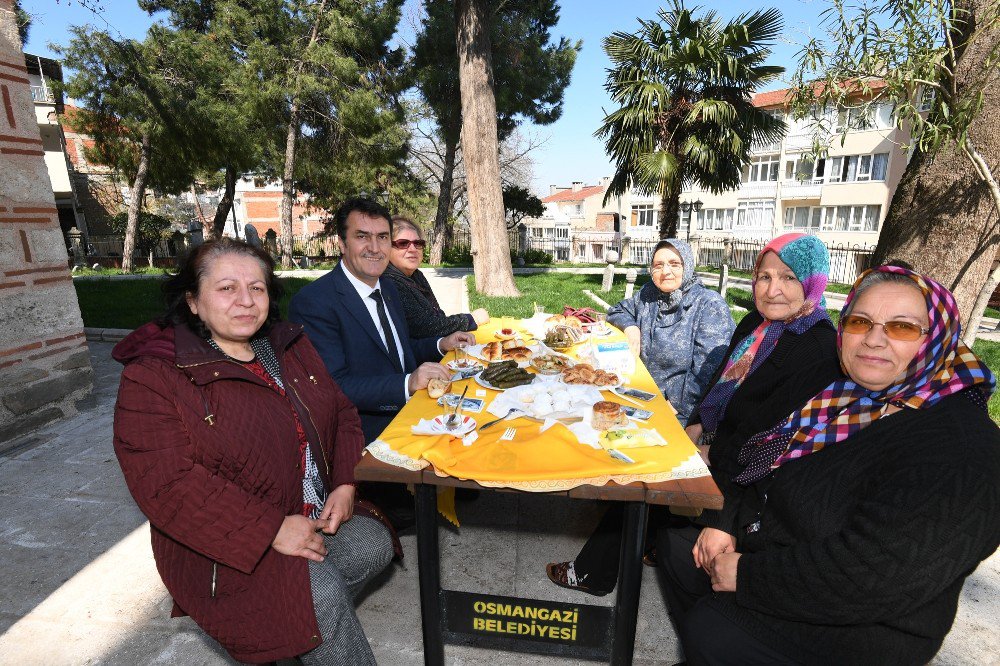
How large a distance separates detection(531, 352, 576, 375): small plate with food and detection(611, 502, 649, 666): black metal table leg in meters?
1.02

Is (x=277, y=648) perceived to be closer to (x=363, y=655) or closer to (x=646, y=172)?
(x=363, y=655)

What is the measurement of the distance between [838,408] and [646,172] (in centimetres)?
1047

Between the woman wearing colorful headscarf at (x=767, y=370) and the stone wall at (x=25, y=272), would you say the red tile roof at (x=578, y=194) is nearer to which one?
the stone wall at (x=25, y=272)

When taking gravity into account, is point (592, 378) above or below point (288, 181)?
below

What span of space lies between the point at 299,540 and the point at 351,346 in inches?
47.1

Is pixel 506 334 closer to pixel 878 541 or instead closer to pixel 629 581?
pixel 629 581

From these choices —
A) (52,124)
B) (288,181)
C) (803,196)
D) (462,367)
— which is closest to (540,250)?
(288,181)

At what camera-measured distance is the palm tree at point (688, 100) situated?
412 inches

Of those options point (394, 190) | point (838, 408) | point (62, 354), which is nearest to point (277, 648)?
point (838, 408)

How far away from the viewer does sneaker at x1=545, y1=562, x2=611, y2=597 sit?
103 inches

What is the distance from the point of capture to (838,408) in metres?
1.75

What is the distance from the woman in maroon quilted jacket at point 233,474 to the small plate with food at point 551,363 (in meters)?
1.27

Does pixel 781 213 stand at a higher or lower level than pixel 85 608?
higher

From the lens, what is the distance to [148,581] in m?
2.70
